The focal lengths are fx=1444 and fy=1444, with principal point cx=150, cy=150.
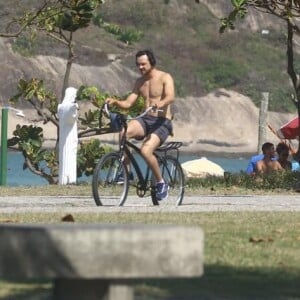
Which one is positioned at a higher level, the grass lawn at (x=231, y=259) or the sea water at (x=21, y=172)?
the sea water at (x=21, y=172)

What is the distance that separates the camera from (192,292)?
7.39 meters

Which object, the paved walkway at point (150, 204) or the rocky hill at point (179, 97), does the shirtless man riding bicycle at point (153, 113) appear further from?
the rocky hill at point (179, 97)

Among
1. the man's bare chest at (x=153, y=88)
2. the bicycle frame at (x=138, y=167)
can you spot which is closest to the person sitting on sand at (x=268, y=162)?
the bicycle frame at (x=138, y=167)

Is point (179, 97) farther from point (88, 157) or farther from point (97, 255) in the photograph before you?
point (97, 255)

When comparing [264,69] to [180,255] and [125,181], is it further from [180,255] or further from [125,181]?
[180,255]

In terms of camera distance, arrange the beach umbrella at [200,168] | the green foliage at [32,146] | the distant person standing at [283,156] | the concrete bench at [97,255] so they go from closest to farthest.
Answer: the concrete bench at [97,255] → the distant person standing at [283,156] → the green foliage at [32,146] → the beach umbrella at [200,168]


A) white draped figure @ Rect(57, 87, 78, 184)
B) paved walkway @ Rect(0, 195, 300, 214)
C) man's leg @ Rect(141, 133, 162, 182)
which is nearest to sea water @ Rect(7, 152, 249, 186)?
white draped figure @ Rect(57, 87, 78, 184)

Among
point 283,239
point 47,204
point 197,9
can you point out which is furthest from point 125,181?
point 197,9

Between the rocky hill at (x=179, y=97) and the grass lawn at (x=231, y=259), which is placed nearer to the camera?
the grass lawn at (x=231, y=259)

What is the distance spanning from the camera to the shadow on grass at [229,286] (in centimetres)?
729


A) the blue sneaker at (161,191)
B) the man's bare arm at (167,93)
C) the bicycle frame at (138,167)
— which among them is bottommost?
the blue sneaker at (161,191)

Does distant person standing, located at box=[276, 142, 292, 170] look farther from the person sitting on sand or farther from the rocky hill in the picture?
the rocky hill

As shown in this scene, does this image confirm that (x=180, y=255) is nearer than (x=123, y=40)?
Yes

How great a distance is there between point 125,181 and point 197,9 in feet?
281
